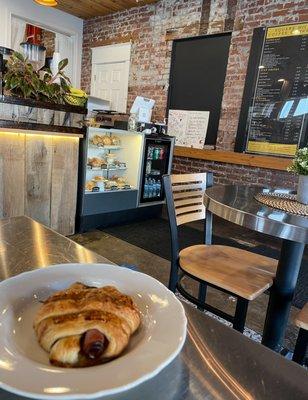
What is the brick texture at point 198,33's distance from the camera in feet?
12.7

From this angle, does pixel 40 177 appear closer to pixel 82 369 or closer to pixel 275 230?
pixel 275 230

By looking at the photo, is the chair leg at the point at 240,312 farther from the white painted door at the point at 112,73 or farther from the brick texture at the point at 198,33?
the white painted door at the point at 112,73

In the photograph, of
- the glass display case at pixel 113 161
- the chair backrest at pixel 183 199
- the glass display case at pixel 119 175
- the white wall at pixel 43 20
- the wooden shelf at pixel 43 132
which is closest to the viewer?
the chair backrest at pixel 183 199

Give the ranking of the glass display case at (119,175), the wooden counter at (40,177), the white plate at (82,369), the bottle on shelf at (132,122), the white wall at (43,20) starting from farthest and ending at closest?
the white wall at (43,20) → the bottle on shelf at (132,122) → the glass display case at (119,175) → the wooden counter at (40,177) → the white plate at (82,369)

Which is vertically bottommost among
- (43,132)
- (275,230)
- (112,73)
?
(275,230)

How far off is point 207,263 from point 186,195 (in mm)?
448

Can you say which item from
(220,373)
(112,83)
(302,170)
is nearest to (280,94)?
(302,170)

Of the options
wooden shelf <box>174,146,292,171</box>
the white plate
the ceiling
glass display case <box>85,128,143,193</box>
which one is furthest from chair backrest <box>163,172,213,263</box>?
the ceiling

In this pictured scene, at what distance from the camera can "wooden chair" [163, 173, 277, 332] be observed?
1.28 metres

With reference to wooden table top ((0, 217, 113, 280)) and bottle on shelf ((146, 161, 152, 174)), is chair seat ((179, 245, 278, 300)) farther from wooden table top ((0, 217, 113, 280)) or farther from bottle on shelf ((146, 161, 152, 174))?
bottle on shelf ((146, 161, 152, 174))

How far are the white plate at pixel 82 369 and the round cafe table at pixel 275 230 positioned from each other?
2.13 feet

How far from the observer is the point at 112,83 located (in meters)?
5.70

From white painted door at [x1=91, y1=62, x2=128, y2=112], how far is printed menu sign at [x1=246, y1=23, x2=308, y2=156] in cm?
261

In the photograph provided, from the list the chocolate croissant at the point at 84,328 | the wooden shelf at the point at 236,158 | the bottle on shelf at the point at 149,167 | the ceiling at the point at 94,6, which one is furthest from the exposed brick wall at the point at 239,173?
the chocolate croissant at the point at 84,328
